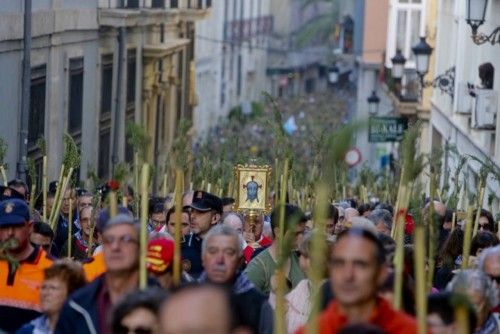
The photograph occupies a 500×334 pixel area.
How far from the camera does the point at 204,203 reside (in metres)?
12.6

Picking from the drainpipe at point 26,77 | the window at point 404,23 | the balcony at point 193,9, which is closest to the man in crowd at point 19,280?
the drainpipe at point 26,77

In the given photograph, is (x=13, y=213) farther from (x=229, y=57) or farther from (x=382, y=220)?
(x=229, y=57)

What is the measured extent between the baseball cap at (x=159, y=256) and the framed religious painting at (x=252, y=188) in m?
7.79

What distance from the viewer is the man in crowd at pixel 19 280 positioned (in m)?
9.07

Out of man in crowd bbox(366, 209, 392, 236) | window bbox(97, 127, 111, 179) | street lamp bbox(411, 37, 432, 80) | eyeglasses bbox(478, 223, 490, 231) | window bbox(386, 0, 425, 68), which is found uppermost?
window bbox(386, 0, 425, 68)

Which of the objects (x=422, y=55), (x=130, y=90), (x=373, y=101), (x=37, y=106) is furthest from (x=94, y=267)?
(x=373, y=101)

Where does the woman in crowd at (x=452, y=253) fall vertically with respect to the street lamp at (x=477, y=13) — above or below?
below

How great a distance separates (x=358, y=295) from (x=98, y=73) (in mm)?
22818

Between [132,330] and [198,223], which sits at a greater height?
[132,330]

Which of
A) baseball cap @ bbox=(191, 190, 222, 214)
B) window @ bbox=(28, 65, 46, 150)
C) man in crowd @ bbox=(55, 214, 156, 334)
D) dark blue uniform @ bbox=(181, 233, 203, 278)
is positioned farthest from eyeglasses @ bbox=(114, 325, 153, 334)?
window @ bbox=(28, 65, 46, 150)

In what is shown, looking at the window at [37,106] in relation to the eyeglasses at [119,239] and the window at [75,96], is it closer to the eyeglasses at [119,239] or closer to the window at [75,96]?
the window at [75,96]

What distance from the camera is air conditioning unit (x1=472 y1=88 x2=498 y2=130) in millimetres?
24562

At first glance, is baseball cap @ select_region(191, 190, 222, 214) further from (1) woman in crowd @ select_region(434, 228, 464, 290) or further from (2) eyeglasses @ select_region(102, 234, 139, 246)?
(2) eyeglasses @ select_region(102, 234, 139, 246)

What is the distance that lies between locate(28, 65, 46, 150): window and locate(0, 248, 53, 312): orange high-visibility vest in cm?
1367
